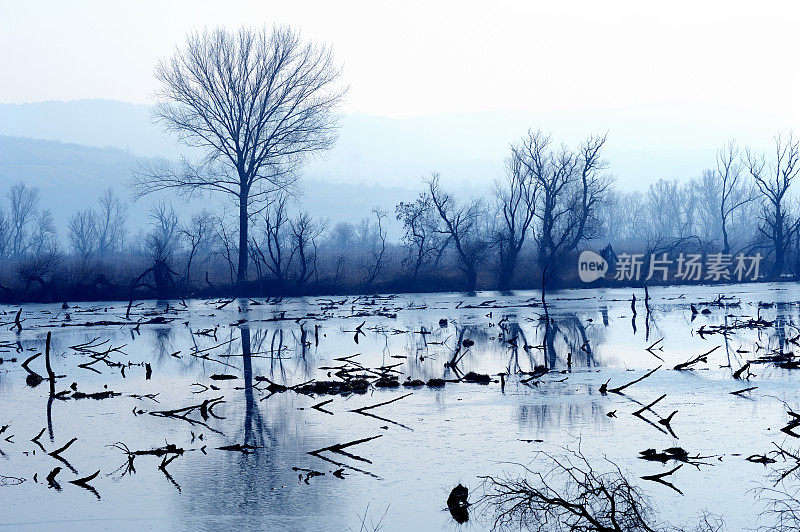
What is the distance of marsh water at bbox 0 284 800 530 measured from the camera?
262 inches

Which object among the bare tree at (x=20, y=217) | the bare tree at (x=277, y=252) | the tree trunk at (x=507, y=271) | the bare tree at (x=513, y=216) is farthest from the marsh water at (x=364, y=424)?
the bare tree at (x=20, y=217)

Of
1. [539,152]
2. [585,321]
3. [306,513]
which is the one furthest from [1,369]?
[539,152]

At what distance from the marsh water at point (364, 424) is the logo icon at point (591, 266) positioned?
24432 millimetres

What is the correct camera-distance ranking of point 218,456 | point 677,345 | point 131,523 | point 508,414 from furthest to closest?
point 677,345 → point 508,414 → point 218,456 → point 131,523

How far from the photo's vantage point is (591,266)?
4491cm

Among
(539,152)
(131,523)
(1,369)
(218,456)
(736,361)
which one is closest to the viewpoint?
(131,523)

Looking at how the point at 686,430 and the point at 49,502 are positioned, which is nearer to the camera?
the point at 49,502

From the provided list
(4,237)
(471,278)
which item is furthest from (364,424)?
(4,237)

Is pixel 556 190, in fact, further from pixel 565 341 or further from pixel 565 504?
pixel 565 504

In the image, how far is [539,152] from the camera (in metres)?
46.4

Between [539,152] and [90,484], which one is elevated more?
[539,152]

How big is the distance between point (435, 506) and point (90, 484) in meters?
2.98

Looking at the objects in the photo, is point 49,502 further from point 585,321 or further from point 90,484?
point 585,321

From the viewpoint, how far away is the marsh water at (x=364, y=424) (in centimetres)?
664
